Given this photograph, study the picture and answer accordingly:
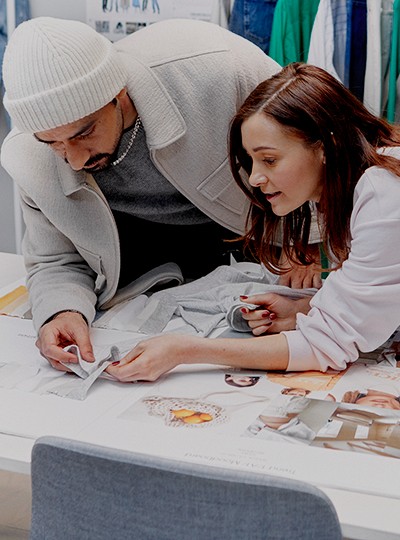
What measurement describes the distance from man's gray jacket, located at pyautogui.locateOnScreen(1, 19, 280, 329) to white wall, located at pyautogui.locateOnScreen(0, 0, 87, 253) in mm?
1448

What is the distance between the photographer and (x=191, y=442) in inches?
52.5

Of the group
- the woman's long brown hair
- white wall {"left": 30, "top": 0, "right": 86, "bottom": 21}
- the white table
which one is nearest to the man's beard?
the woman's long brown hair

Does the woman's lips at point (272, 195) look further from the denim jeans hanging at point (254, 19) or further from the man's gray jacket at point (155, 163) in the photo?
the denim jeans hanging at point (254, 19)

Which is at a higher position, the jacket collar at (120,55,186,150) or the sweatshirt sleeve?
the jacket collar at (120,55,186,150)

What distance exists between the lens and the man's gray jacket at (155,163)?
187 cm

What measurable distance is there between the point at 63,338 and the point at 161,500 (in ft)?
2.37

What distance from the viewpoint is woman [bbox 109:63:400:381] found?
61.2 inches

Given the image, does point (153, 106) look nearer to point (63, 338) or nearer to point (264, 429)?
point (63, 338)

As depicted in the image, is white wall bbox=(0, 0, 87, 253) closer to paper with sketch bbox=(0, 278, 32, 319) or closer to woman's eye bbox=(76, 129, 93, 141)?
paper with sketch bbox=(0, 278, 32, 319)

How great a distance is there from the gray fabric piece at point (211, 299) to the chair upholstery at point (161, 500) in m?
0.70

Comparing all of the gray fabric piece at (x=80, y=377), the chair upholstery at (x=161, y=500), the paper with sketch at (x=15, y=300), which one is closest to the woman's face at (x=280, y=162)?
the gray fabric piece at (x=80, y=377)

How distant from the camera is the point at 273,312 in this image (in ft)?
5.78

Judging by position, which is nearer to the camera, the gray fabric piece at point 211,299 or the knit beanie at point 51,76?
the knit beanie at point 51,76

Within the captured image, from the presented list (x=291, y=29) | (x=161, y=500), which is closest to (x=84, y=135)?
(x=161, y=500)
